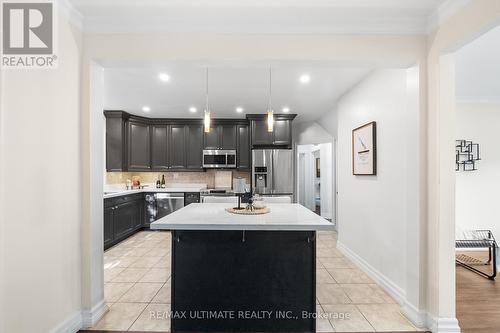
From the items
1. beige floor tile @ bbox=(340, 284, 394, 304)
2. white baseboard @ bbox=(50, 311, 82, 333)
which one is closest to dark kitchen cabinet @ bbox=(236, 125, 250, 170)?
beige floor tile @ bbox=(340, 284, 394, 304)

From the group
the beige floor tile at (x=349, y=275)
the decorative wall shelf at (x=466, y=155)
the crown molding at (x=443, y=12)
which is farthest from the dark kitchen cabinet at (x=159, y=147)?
the decorative wall shelf at (x=466, y=155)

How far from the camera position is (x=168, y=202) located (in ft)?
17.7

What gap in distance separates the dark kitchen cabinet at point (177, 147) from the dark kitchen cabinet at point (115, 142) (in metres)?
0.99

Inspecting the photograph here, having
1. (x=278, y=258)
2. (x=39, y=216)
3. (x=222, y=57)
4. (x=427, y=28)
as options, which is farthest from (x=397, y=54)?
(x=39, y=216)

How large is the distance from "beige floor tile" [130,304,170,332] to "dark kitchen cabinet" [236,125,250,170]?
3621 mm

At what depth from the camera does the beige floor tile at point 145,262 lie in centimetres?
346

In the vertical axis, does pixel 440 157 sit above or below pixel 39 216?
above

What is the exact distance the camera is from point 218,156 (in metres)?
5.63

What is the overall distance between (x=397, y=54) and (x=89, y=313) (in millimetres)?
3475

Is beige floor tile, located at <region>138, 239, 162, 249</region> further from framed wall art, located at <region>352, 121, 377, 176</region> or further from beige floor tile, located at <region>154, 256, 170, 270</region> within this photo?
framed wall art, located at <region>352, 121, 377, 176</region>

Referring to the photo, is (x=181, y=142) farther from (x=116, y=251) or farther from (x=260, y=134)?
(x=116, y=251)

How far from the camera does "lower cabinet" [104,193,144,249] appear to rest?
4.11 metres

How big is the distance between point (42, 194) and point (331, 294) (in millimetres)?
2767

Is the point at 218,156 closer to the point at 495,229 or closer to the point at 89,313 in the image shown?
the point at 89,313
